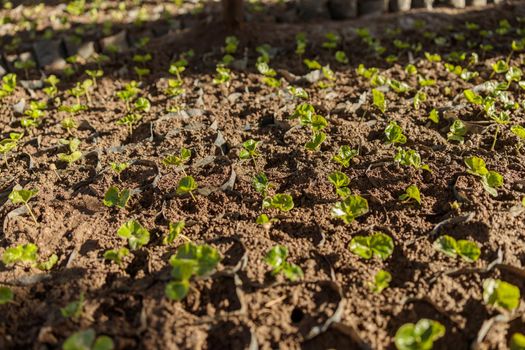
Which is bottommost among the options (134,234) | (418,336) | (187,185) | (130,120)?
(418,336)

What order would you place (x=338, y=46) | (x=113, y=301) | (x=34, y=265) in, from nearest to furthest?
(x=113, y=301) < (x=34, y=265) < (x=338, y=46)

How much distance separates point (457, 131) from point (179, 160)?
1725mm

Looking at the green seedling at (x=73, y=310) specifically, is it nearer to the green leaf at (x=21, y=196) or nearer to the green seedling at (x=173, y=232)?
the green seedling at (x=173, y=232)

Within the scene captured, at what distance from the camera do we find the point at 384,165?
266cm

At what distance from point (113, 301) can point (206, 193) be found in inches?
32.4

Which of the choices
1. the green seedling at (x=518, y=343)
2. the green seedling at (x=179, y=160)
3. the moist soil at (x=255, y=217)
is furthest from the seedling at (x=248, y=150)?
the green seedling at (x=518, y=343)

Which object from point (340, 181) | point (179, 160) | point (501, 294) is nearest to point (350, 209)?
point (340, 181)

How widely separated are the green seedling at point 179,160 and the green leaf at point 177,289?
97 centimetres

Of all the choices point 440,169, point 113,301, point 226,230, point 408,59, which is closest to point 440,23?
point 408,59

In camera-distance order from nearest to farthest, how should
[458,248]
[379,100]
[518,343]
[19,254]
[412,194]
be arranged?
1. [518,343]
2. [458,248]
3. [19,254]
4. [412,194]
5. [379,100]

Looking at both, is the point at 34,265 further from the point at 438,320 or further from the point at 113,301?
the point at 438,320

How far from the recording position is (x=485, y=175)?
2.40 metres

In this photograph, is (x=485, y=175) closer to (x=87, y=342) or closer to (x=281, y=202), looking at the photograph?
(x=281, y=202)

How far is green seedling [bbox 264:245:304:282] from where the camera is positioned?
76.5 inches
